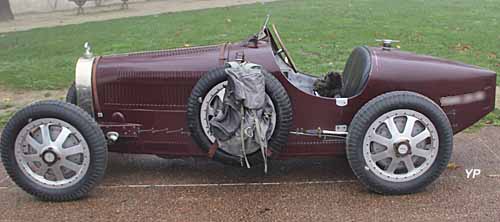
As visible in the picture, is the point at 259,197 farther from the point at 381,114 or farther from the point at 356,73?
the point at 356,73

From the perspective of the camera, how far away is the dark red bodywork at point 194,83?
425cm

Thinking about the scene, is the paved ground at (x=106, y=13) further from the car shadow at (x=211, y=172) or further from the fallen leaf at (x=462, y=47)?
the car shadow at (x=211, y=172)

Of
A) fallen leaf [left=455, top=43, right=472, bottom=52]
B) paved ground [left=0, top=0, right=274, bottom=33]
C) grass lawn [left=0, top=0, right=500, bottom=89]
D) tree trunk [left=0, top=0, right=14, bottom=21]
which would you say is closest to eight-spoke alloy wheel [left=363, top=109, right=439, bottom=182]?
grass lawn [left=0, top=0, right=500, bottom=89]

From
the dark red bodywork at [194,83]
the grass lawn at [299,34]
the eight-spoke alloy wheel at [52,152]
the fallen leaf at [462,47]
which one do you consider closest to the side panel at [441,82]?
the dark red bodywork at [194,83]

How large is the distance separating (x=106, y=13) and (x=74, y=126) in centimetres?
1521

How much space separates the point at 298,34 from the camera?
38.3ft

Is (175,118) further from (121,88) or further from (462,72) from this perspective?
(462,72)

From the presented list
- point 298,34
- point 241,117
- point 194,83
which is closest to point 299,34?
point 298,34

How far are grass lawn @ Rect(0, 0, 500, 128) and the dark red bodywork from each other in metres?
1.97

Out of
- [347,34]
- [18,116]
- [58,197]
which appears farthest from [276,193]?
[347,34]

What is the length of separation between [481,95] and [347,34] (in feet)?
23.5

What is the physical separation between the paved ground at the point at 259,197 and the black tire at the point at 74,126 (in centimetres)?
9

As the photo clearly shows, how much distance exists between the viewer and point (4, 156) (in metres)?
4.11

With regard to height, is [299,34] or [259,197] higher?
[299,34]
